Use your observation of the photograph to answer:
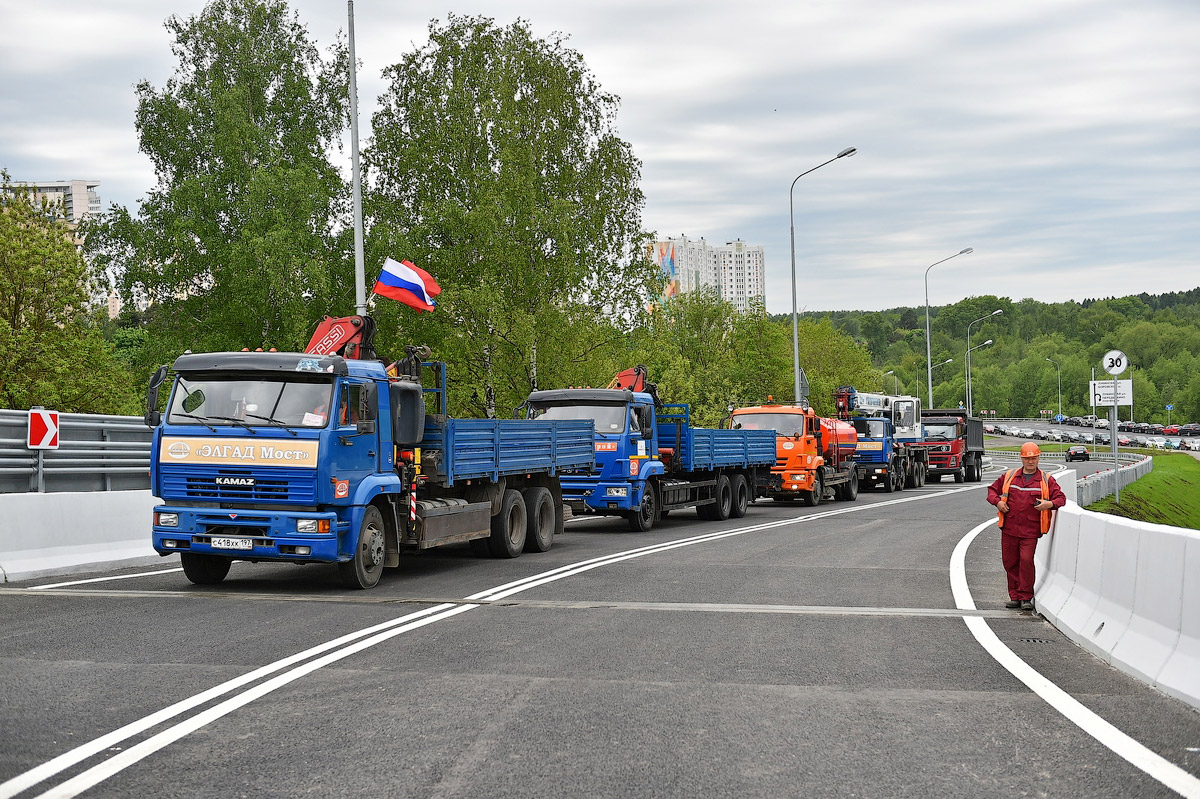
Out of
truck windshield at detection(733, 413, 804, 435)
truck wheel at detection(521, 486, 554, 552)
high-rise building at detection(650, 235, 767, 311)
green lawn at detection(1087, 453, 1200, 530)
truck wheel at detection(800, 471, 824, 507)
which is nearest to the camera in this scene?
truck wheel at detection(521, 486, 554, 552)

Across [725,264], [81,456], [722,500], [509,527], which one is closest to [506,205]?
[722,500]

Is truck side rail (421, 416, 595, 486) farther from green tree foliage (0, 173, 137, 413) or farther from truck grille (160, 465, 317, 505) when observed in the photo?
green tree foliage (0, 173, 137, 413)

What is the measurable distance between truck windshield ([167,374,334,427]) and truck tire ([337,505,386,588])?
4.11 feet

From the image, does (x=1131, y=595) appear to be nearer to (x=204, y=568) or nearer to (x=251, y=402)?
(x=251, y=402)

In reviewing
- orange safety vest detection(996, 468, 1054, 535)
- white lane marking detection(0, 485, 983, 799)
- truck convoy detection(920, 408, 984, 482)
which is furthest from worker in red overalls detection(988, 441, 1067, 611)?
truck convoy detection(920, 408, 984, 482)

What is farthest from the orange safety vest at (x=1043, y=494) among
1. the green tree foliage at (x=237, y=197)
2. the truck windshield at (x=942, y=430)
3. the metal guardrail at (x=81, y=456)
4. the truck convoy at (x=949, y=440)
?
the truck windshield at (x=942, y=430)

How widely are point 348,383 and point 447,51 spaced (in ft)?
92.9

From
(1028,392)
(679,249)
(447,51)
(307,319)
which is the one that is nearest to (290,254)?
(307,319)

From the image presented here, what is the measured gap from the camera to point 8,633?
9.11 meters

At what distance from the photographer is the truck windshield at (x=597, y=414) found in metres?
20.4

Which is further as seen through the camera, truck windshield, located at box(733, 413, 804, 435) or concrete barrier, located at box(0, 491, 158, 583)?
truck windshield, located at box(733, 413, 804, 435)

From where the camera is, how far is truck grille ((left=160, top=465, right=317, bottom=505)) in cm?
1162

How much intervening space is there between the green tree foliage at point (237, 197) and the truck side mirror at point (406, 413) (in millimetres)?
20816

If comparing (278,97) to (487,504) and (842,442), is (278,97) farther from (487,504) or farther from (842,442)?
(487,504)
